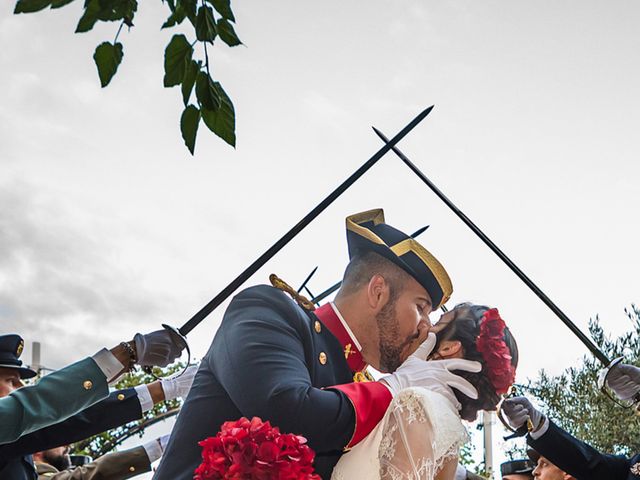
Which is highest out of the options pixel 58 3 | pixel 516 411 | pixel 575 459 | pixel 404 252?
pixel 58 3

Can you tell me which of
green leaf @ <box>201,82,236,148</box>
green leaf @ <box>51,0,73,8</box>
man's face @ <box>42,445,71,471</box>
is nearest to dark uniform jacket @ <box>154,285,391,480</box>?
green leaf @ <box>201,82,236,148</box>

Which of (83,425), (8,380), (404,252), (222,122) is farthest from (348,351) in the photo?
(8,380)

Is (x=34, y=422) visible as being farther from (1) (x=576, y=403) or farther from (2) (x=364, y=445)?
(1) (x=576, y=403)

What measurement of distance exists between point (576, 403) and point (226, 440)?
31.0 feet

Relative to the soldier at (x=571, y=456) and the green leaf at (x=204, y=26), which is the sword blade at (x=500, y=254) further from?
the green leaf at (x=204, y=26)

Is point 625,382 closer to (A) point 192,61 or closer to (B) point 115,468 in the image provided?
(B) point 115,468

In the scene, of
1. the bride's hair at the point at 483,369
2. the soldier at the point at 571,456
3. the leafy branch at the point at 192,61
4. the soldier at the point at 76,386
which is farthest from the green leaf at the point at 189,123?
the soldier at the point at 571,456

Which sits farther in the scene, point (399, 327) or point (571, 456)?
point (571, 456)

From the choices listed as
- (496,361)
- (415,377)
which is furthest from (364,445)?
(496,361)

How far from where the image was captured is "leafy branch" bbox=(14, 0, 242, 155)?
6.57 ft

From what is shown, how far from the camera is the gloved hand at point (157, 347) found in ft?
12.8

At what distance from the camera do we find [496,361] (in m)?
3.55

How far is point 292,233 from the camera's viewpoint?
13.1 feet

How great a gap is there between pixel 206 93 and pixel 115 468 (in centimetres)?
441
